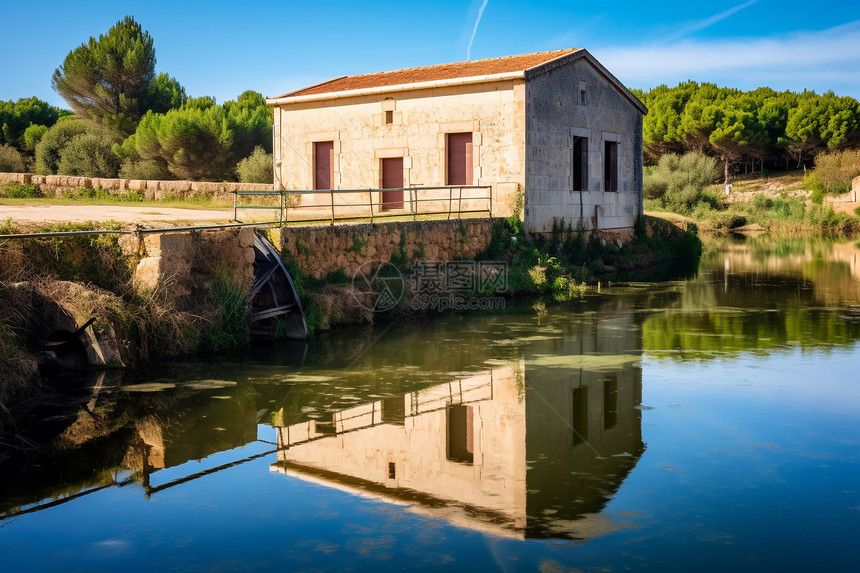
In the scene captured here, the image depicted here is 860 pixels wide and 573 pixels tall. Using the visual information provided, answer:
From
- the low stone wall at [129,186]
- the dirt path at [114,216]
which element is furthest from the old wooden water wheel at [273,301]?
the low stone wall at [129,186]

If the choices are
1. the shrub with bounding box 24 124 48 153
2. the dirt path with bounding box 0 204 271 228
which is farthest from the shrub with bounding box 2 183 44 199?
the shrub with bounding box 24 124 48 153

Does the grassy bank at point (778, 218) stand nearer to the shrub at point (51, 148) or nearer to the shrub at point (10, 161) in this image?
the shrub at point (51, 148)

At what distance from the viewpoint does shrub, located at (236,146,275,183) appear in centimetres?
2917

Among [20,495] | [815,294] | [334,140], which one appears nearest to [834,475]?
[20,495]

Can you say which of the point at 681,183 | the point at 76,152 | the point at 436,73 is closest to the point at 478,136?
the point at 436,73

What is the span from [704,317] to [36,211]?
1175 centimetres

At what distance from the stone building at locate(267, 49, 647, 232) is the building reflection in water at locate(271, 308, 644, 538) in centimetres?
860

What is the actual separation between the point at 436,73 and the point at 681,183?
20.0 metres

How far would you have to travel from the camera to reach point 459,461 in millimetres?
6898

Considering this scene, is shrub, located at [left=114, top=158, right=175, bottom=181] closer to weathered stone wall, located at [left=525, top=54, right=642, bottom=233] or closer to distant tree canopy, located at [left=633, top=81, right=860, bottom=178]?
weathered stone wall, located at [left=525, top=54, right=642, bottom=233]

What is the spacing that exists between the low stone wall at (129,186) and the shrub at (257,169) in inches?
233

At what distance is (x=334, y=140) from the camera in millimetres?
21250

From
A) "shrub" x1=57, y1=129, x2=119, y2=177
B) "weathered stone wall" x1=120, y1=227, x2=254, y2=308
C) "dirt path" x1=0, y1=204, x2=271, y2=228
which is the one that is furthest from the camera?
"shrub" x1=57, y1=129, x2=119, y2=177

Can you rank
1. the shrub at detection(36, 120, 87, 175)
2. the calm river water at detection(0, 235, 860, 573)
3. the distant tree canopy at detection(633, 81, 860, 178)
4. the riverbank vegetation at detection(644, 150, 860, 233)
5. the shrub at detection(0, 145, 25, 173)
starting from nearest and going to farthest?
the calm river water at detection(0, 235, 860, 573) < the shrub at detection(0, 145, 25, 173) < the shrub at detection(36, 120, 87, 175) < the riverbank vegetation at detection(644, 150, 860, 233) < the distant tree canopy at detection(633, 81, 860, 178)
